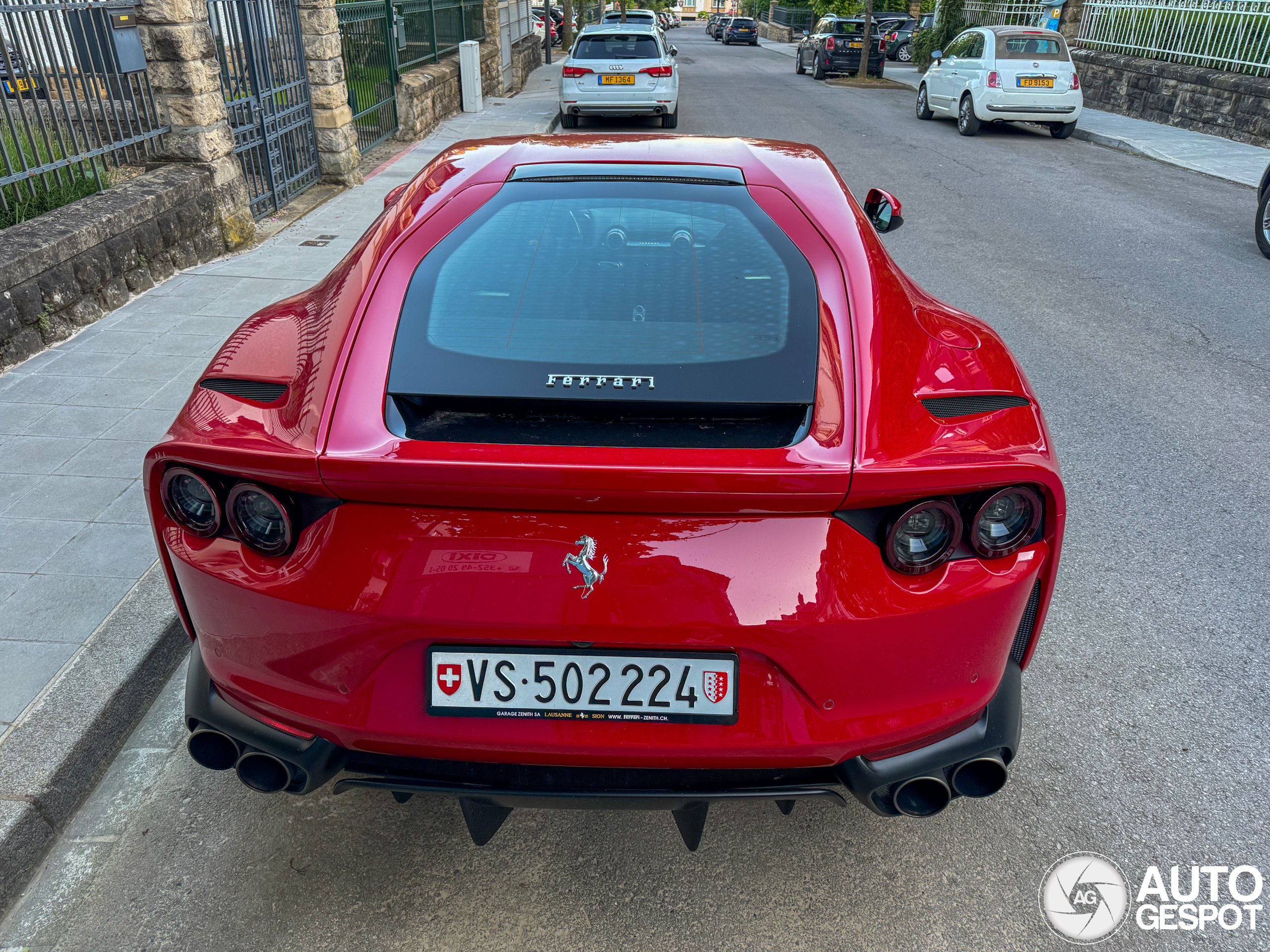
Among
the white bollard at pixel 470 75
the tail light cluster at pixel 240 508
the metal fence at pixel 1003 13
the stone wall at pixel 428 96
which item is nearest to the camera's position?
the tail light cluster at pixel 240 508

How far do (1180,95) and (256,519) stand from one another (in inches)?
762

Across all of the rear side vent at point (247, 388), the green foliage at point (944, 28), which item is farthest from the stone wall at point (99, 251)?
the green foliage at point (944, 28)

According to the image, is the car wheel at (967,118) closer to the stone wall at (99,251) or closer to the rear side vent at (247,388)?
the stone wall at (99,251)

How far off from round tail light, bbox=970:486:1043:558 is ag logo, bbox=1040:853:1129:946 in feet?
3.16

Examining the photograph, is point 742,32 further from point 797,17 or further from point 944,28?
point 944,28

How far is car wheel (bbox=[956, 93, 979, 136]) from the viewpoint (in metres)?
15.3

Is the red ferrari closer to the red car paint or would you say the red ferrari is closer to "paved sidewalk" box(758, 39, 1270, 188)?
the red car paint

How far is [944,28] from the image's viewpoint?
92.5 ft

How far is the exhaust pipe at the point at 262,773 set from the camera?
1891mm

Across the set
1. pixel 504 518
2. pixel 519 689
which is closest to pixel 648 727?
pixel 519 689

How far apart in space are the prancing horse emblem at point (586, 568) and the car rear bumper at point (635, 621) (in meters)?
0.01

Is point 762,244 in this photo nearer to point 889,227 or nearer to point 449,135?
point 889,227

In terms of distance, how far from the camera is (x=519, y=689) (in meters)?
1.75

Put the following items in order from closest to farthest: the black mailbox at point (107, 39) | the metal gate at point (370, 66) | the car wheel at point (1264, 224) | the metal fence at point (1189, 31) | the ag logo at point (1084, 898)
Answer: the ag logo at point (1084, 898) < the black mailbox at point (107, 39) < the car wheel at point (1264, 224) < the metal gate at point (370, 66) < the metal fence at point (1189, 31)
